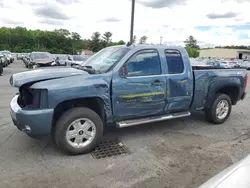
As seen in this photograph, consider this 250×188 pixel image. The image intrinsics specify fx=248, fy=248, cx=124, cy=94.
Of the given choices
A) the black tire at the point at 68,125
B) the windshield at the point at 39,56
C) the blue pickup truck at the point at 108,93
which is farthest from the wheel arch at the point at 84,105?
the windshield at the point at 39,56

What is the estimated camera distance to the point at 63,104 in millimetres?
4145

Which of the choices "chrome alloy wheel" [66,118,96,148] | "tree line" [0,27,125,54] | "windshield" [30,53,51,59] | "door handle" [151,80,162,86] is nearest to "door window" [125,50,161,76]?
"door handle" [151,80,162,86]

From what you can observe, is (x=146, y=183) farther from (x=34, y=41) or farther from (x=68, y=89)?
(x=34, y=41)

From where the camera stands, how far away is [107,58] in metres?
4.88

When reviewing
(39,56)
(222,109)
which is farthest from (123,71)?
(39,56)

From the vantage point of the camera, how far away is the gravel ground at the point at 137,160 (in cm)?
341

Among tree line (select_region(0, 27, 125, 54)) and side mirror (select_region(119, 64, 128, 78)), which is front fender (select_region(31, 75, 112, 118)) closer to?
side mirror (select_region(119, 64, 128, 78))

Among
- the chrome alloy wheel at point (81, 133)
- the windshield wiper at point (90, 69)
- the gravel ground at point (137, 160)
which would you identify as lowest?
the gravel ground at point (137, 160)

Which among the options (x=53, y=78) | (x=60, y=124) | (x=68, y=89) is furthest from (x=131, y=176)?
(x=53, y=78)

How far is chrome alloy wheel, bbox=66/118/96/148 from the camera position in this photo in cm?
409

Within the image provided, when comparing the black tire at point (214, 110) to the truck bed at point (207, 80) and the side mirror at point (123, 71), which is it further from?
the side mirror at point (123, 71)

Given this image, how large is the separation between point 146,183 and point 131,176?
10.5 inches

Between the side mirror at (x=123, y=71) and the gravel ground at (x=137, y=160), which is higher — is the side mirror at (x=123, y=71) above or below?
above

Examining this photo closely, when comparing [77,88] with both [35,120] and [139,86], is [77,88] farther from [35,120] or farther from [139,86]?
[139,86]
